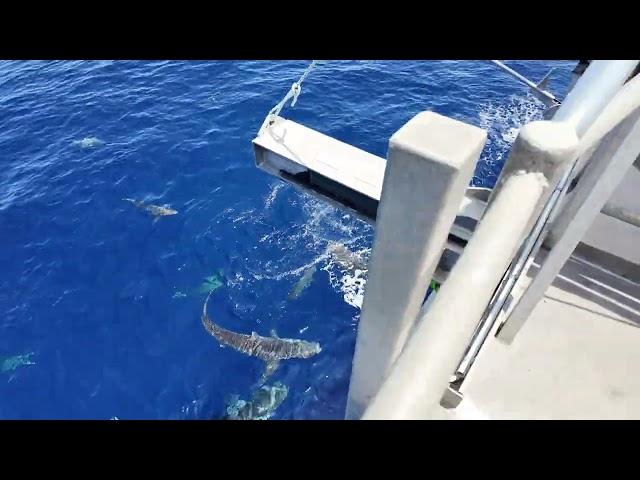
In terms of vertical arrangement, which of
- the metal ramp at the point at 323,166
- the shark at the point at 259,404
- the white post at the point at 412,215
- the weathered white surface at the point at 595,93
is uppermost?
the weathered white surface at the point at 595,93

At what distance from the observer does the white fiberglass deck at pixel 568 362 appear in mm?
3619

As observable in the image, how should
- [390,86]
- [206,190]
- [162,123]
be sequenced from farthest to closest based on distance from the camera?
[390,86] → [162,123] → [206,190]

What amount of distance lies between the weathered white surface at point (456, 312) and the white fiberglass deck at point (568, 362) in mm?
2156

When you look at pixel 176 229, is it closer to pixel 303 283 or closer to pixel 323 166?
pixel 303 283

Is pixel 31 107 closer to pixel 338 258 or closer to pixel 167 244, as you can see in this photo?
pixel 167 244

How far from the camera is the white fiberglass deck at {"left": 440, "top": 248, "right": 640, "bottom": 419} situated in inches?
142

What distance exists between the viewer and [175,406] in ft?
27.9

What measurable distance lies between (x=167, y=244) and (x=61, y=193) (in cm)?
409

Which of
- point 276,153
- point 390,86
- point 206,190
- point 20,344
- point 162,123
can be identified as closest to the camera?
point 276,153

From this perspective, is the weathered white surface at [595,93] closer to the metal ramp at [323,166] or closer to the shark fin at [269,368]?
the metal ramp at [323,166]

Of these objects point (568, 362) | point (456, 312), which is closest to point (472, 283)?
point (456, 312)

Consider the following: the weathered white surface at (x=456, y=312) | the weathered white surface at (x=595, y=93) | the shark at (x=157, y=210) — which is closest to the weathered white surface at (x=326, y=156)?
the weathered white surface at (x=595, y=93)

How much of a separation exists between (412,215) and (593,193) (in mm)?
1200
